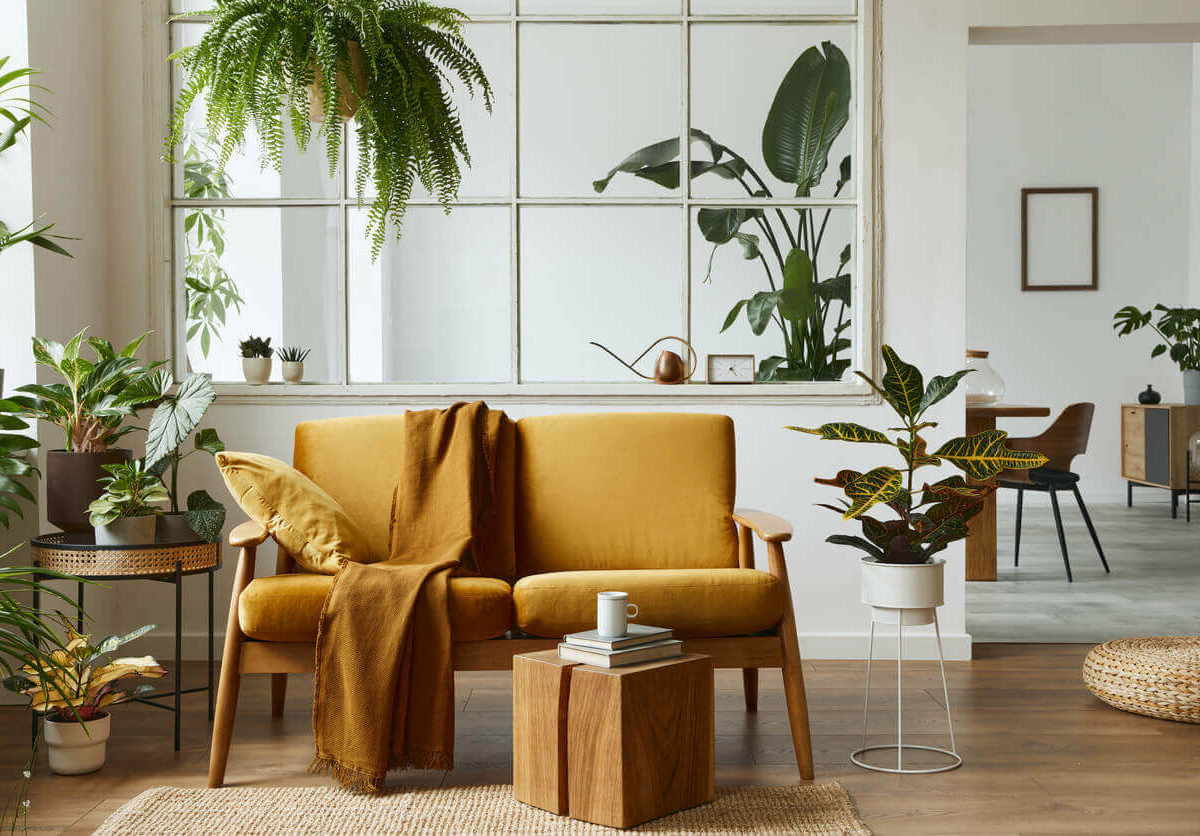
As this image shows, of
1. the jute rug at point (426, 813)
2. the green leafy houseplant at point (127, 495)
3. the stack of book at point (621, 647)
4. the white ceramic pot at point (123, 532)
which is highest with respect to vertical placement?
the green leafy houseplant at point (127, 495)

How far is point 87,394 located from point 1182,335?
761 centimetres

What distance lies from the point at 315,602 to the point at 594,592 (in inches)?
25.0

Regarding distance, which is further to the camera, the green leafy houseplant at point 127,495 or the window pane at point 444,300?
the window pane at point 444,300

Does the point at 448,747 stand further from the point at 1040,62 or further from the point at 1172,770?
the point at 1040,62

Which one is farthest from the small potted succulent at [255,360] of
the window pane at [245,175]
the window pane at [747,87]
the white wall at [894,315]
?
the window pane at [747,87]

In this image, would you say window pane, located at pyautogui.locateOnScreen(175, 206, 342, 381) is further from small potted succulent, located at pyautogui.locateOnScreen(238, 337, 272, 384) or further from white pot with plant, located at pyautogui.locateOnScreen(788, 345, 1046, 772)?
white pot with plant, located at pyautogui.locateOnScreen(788, 345, 1046, 772)

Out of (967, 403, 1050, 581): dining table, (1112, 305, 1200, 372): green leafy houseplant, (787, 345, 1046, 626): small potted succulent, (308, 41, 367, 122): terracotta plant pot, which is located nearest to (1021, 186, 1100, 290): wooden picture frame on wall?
(1112, 305, 1200, 372): green leafy houseplant

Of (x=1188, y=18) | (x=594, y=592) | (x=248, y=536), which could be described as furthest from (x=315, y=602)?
(x=1188, y=18)

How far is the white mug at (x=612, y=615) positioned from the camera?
7.75ft

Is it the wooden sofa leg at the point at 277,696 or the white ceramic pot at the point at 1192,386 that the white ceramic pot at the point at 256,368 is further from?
the white ceramic pot at the point at 1192,386

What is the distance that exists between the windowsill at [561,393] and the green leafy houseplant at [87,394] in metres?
0.86

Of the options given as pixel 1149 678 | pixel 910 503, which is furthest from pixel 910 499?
pixel 1149 678

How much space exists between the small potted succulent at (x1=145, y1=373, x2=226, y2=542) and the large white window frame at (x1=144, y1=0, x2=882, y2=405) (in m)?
0.85

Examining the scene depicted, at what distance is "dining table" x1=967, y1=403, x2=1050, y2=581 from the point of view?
5156 mm
